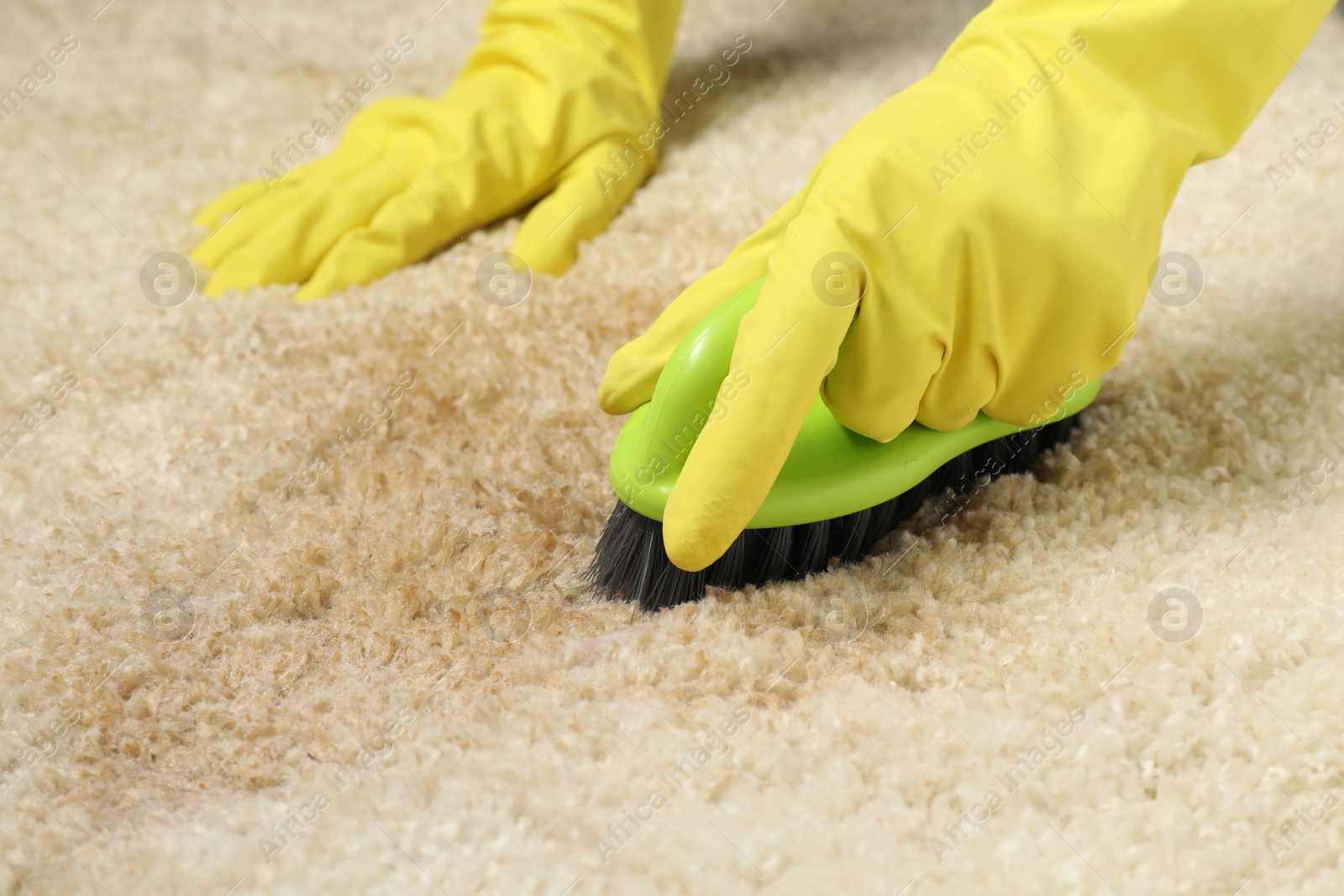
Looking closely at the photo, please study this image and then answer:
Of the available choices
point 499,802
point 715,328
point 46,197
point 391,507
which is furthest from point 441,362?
point 46,197

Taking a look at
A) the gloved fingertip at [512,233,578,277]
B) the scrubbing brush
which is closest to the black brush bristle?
the scrubbing brush

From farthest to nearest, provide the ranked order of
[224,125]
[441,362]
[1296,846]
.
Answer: [224,125] → [441,362] → [1296,846]

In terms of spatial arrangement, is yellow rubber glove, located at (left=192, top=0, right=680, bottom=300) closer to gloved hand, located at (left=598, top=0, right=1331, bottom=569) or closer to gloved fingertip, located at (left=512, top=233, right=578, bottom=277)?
gloved fingertip, located at (left=512, top=233, right=578, bottom=277)

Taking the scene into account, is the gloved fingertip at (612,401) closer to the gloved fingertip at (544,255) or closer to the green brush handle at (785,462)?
the green brush handle at (785,462)

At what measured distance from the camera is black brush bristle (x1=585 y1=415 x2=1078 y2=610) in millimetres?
697

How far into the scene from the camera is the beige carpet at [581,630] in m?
0.54

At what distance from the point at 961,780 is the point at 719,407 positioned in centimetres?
24

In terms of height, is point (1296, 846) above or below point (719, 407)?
below

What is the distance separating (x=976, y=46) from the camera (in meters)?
0.76

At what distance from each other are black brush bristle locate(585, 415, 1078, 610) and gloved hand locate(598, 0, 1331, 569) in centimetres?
6

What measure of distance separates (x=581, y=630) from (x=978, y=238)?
Result: 34cm

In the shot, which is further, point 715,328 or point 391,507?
point 391,507

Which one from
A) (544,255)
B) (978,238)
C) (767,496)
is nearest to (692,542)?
(767,496)

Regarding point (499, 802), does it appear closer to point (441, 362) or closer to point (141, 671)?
point (141, 671)
